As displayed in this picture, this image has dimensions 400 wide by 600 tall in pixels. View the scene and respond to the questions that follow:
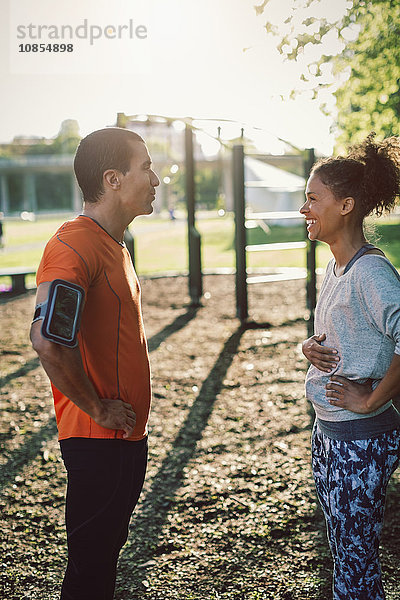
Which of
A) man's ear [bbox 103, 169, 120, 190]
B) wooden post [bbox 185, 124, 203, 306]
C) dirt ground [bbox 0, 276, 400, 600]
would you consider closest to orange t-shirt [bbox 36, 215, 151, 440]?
man's ear [bbox 103, 169, 120, 190]

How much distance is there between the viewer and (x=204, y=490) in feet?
13.3

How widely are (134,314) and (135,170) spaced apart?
48 centimetres

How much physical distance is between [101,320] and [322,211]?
32.1 inches

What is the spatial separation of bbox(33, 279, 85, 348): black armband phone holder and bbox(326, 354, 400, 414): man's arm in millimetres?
856

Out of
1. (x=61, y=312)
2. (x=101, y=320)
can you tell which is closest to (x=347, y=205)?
(x=101, y=320)

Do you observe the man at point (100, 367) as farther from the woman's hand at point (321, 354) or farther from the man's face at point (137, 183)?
the woman's hand at point (321, 354)

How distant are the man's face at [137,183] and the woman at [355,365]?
54 cm

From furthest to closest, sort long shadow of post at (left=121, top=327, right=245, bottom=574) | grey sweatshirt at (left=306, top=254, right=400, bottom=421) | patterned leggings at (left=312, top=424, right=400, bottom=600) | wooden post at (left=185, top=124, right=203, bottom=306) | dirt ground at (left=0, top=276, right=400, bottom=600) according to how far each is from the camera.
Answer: wooden post at (left=185, top=124, right=203, bottom=306), long shadow of post at (left=121, top=327, right=245, bottom=574), dirt ground at (left=0, top=276, right=400, bottom=600), patterned leggings at (left=312, top=424, right=400, bottom=600), grey sweatshirt at (left=306, top=254, right=400, bottom=421)

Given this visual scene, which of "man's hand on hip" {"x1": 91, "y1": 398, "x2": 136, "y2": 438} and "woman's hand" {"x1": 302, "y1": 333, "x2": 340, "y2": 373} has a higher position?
"woman's hand" {"x1": 302, "y1": 333, "x2": 340, "y2": 373}

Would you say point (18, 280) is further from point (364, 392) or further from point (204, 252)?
point (364, 392)

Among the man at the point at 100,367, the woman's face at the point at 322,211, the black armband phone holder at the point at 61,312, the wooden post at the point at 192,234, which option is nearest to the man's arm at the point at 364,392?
the woman's face at the point at 322,211

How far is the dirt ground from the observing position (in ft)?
9.97

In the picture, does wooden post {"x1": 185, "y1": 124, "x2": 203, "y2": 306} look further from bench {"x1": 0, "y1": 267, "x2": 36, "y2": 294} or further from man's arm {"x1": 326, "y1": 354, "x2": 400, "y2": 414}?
man's arm {"x1": 326, "y1": 354, "x2": 400, "y2": 414}

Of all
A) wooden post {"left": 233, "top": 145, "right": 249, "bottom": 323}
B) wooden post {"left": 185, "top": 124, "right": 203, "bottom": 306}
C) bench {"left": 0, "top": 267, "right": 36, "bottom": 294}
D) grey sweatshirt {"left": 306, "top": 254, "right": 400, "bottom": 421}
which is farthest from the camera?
bench {"left": 0, "top": 267, "right": 36, "bottom": 294}
